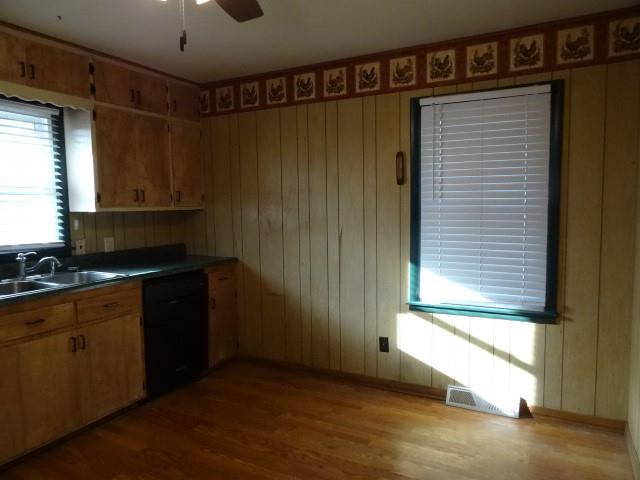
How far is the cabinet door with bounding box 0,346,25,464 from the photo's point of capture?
2258 millimetres

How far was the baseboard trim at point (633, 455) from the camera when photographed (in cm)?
218

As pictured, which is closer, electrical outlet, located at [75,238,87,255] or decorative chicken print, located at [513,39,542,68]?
decorative chicken print, located at [513,39,542,68]

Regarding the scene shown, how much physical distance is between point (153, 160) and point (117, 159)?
322mm

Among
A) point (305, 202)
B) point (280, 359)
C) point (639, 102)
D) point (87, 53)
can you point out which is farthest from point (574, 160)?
point (87, 53)

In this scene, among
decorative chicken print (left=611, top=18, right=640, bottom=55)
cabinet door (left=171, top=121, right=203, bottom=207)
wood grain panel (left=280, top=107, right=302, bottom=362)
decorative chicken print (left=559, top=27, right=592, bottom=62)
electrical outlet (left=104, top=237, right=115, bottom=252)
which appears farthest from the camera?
cabinet door (left=171, top=121, right=203, bottom=207)

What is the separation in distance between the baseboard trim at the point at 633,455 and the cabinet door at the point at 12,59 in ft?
13.0

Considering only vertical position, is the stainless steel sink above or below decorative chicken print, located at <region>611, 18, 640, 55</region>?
below

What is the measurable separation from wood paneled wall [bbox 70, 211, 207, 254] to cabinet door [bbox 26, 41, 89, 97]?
0.90 metres

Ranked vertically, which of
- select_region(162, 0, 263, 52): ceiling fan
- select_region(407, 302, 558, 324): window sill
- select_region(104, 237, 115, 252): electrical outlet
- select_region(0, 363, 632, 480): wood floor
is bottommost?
select_region(0, 363, 632, 480): wood floor

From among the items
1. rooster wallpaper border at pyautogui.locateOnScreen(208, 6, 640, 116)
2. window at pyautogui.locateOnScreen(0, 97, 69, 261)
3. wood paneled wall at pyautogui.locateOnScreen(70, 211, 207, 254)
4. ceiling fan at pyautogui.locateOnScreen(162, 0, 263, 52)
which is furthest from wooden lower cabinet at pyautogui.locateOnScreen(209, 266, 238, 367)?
ceiling fan at pyautogui.locateOnScreen(162, 0, 263, 52)

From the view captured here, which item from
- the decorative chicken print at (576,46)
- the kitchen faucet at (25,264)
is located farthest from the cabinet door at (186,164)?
the decorative chicken print at (576,46)

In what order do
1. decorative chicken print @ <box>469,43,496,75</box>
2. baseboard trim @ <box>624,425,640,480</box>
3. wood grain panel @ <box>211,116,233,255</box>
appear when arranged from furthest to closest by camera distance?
wood grain panel @ <box>211,116,233,255</box>, decorative chicken print @ <box>469,43,496,75</box>, baseboard trim @ <box>624,425,640,480</box>

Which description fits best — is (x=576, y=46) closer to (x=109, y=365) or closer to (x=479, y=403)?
(x=479, y=403)

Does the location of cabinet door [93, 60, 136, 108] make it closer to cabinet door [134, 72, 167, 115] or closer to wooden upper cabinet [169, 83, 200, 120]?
cabinet door [134, 72, 167, 115]
